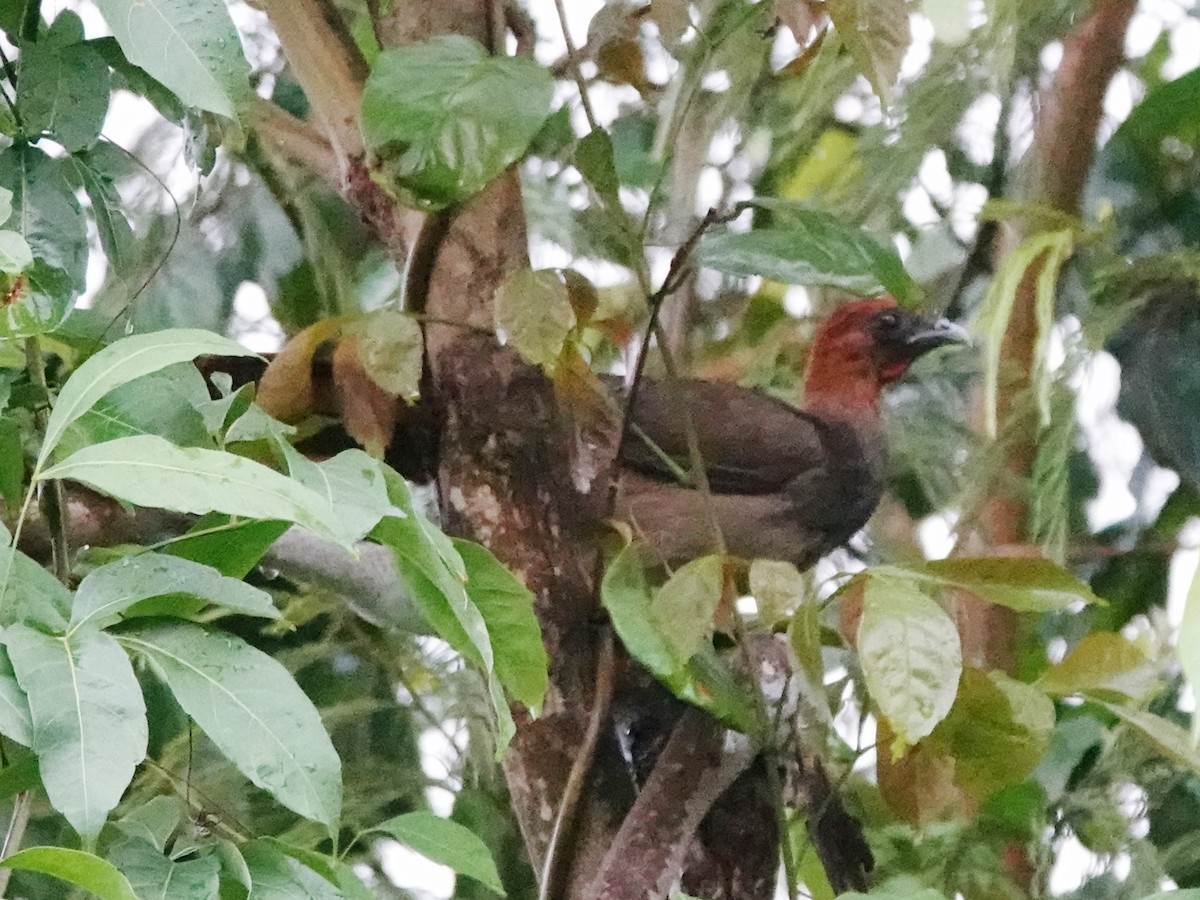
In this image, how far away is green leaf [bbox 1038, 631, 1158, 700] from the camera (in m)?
0.70

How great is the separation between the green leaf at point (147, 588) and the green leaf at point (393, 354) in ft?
0.75

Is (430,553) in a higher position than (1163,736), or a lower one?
higher

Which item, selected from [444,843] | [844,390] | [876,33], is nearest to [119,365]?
[444,843]

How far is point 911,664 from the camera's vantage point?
1.78 ft

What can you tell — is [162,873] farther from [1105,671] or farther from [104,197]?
[1105,671]

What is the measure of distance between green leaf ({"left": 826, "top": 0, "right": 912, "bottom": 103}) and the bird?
362 mm

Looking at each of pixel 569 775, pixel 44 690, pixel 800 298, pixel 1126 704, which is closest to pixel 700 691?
pixel 569 775

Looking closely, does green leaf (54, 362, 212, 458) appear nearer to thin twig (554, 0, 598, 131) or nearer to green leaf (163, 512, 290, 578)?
green leaf (163, 512, 290, 578)

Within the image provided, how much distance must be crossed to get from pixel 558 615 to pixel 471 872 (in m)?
0.19

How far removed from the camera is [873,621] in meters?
0.56

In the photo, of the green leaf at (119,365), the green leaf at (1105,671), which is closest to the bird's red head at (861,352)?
the green leaf at (1105,671)

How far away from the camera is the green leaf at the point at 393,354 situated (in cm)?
64

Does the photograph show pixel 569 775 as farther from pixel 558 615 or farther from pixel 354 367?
pixel 354 367

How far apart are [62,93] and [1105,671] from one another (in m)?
0.64
